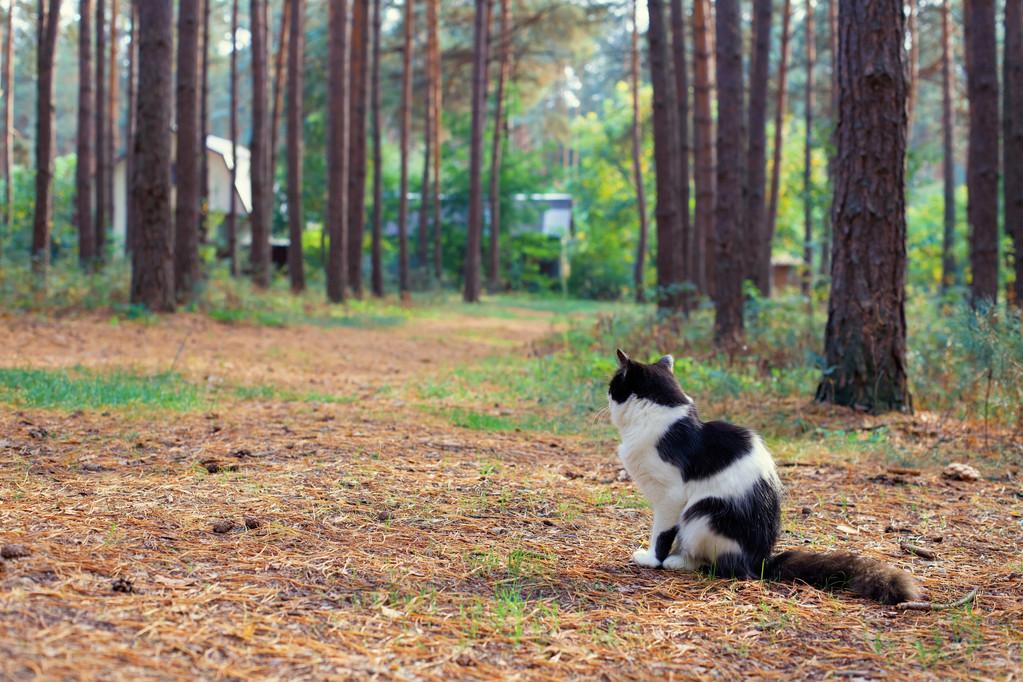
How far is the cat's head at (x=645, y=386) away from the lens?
4375 mm

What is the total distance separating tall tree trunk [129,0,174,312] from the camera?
48.3ft

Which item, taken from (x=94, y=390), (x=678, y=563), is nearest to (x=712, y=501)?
(x=678, y=563)

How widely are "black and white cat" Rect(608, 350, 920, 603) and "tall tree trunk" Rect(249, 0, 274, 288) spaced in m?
20.2

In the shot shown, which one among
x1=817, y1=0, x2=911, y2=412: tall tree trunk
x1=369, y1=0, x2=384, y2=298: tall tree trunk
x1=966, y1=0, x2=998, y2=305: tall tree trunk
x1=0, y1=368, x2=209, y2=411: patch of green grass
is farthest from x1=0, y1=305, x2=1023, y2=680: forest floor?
x1=369, y1=0, x2=384, y2=298: tall tree trunk

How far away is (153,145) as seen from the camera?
1488cm

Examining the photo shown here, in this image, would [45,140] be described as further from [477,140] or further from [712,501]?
[712,501]

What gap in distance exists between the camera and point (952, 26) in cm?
2769

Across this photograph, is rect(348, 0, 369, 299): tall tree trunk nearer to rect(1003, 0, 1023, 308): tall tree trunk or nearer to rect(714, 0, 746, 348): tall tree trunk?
rect(714, 0, 746, 348): tall tree trunk

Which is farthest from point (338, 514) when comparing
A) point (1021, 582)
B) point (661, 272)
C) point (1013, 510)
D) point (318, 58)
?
point (318, 58)

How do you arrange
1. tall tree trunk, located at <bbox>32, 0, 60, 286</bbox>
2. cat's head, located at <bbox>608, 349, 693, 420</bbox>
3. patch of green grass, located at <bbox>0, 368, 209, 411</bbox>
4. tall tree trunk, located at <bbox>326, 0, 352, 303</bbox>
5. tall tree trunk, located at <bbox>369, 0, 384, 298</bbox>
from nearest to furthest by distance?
1. cat's head, located at <bbox>608, 349, 693, 420</bbox>
2. patch of green grass, located at <bbox>0, 368, 209, 411</bbox>
3. tall tree trunk, located at <bbox>32, 0, 60, 286</bbox>
4. tall tree trunk, located at <bbox>326, 0, 352, 303</bbox>
5. tall tree trunk, located at <bbox>369, 0, 384, 298</bbox>

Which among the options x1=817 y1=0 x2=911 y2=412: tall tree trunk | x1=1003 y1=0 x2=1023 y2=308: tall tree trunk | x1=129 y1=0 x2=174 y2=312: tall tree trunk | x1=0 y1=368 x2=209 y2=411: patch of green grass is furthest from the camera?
x1=129 y1=0 x2=174 y2=312: tall tree trunk

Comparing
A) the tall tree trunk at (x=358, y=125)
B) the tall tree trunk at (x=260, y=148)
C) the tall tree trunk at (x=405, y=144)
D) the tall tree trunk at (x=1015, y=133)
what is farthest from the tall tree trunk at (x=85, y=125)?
the tall tree trunk at (x=1015, y=133)

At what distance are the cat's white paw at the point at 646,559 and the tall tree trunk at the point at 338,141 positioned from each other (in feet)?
63.4

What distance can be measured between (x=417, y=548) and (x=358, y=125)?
22395 millimetres
